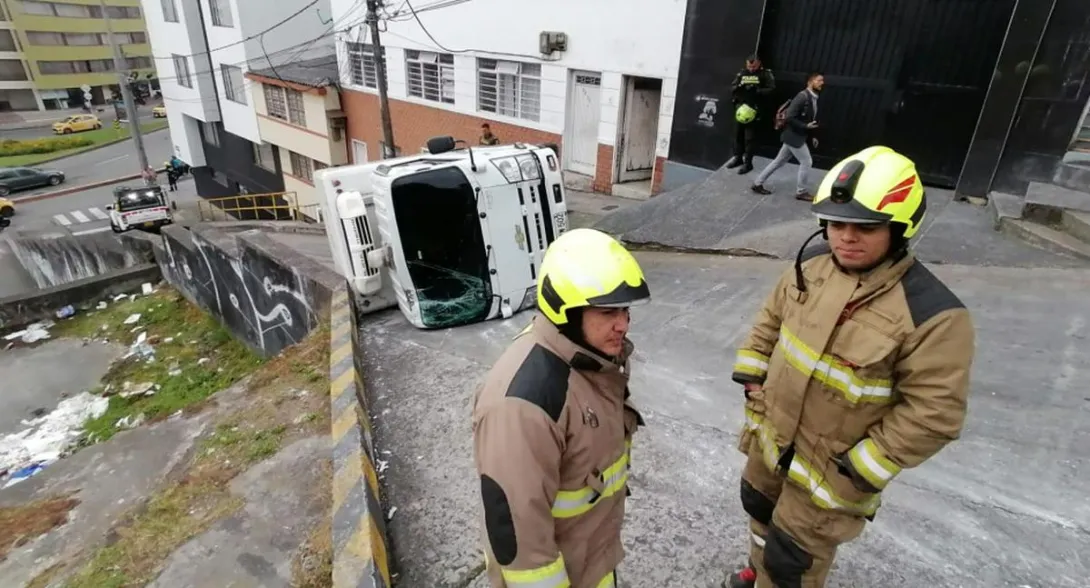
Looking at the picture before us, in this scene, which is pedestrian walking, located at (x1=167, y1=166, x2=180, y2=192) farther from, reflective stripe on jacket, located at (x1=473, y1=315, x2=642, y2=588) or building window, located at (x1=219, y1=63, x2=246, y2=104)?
reflective stripe on jacket, located at (x1=473, y1=315, x2=642, y2=588)

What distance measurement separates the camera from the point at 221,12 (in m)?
20.6

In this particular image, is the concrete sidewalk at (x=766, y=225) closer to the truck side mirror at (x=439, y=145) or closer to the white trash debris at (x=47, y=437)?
the truck side mirror at (x=439, y=145)

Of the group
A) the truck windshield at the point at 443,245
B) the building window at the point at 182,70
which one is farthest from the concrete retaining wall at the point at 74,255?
the truck windshield at the point at 443,245

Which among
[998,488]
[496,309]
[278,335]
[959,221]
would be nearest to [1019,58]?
[959,221]

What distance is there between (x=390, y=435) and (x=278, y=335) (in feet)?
14.1

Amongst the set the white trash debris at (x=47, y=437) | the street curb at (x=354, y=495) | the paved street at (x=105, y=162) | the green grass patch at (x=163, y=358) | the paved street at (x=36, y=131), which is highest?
the street curb at (x=354, y=495)

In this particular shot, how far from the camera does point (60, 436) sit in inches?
284

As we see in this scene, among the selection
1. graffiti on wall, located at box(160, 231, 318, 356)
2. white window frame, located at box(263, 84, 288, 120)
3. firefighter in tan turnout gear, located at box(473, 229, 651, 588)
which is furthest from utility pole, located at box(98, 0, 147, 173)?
firefighter in tan turnout gear, located at box(473, 229, 651, 588)

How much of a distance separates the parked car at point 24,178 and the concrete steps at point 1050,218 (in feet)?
127

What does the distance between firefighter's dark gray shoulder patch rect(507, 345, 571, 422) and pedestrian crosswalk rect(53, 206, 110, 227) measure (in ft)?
96.0

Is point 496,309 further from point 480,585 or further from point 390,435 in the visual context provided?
point 480,585

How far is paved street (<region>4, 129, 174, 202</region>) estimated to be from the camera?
30562 mm

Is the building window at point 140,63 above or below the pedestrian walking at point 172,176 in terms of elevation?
above

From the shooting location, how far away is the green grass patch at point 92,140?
3331 cm
